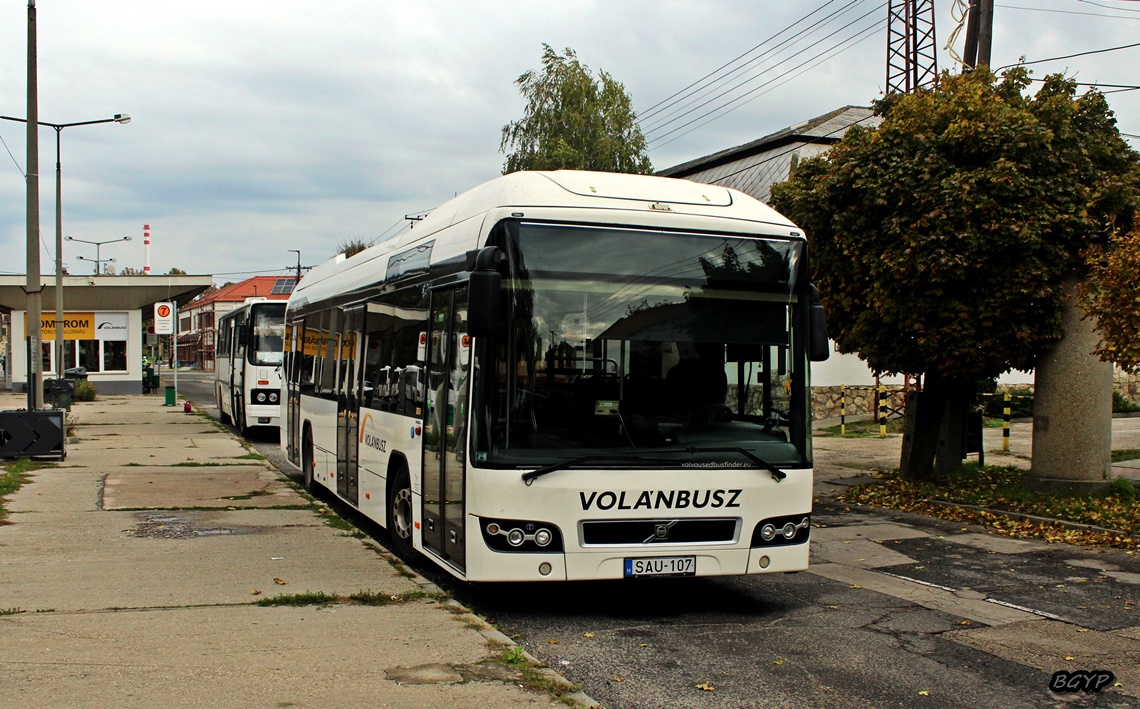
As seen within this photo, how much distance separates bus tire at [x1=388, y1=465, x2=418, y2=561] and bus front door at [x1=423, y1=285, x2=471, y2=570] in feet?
2.18

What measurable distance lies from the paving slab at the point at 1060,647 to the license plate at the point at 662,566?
173cm

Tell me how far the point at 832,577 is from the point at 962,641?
2353 millimetres

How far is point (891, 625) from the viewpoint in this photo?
746 centimetres

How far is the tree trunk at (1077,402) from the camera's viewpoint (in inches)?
508

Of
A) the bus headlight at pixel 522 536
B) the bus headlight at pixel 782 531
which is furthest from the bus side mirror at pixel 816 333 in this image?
the bus headlight at pixel 522 536

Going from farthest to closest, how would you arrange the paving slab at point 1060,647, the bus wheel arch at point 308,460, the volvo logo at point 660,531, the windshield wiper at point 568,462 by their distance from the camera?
1. the bus wheel arch at point 308,460
2. the volvo logo at point 660,531
3. the windshield wiper at point 568,462
4. the paving slab at point 1060,647

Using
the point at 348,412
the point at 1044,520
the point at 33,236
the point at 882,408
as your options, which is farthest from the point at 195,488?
the point at 882,408

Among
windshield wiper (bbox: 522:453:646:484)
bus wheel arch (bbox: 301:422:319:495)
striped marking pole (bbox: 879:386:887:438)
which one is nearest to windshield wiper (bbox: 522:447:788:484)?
windshield wiper (bbox: 522:453:646:484)

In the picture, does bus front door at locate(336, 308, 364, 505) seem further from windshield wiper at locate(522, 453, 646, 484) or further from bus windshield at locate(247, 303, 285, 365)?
bus windshield at locate(247, 303, 285, 365)

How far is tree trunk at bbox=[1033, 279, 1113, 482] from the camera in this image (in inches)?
508

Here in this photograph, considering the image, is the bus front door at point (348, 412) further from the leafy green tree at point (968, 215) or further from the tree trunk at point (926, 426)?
the tree trunk at point (926, 426)

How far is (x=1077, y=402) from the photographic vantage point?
13.0 metres

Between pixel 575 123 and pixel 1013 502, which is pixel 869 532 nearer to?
pixel 1013 502

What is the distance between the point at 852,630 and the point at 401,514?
12.9 ft
